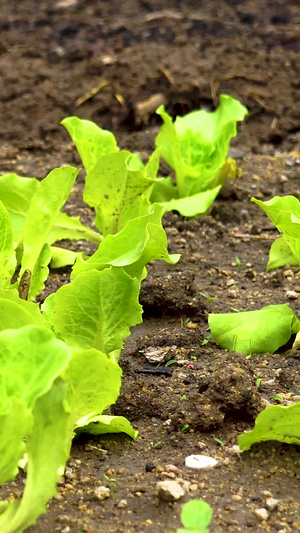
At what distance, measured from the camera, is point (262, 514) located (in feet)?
5.44

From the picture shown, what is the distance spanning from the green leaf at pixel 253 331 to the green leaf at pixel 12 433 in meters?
0.97

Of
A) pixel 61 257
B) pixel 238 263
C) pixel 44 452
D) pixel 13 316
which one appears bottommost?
pixel 238 263

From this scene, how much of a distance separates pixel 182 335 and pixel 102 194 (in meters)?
0.52

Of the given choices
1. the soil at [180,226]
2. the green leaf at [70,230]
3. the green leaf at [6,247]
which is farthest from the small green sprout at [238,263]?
the green leaf at [6,247]

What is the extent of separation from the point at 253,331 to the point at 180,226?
890 mm

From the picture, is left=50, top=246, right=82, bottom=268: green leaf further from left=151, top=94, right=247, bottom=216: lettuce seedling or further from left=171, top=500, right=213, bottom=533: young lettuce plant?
left=171, top=500, right=213, bottom=533: young lettuce plant

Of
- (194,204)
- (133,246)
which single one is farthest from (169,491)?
(194,204)

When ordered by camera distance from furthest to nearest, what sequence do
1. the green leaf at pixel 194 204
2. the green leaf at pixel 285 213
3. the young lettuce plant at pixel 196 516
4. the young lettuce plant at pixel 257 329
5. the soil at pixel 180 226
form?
the green leaf at pixel 194 204
the young lettuce plant at pixel 257 329
the green leaf at pixel 285 213
the soil at pixel 180 226
the young lettuce plant at pixel 196 516

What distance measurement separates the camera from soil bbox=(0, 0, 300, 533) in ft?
5.78

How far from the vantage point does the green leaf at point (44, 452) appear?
4.95ft

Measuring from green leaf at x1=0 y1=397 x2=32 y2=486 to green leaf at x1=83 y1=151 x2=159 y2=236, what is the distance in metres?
1.18

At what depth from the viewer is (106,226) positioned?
106 inches

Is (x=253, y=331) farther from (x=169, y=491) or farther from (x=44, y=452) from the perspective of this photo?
(x=44, y=452)

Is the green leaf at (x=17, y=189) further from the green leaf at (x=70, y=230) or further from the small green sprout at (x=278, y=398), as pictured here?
the small green sprout at (x=278, y=398)
